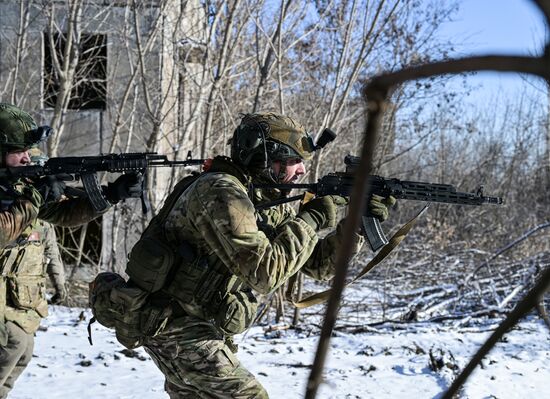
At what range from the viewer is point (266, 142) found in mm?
3123

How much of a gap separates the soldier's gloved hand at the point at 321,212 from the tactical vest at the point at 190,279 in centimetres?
40

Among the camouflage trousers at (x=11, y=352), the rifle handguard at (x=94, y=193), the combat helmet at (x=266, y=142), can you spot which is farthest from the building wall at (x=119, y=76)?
the combat helmet at (x=266, y=142)

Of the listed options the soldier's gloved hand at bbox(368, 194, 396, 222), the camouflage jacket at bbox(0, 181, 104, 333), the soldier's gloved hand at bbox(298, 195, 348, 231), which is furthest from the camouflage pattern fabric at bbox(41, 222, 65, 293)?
the soldier's gloved hand at bbox(368, 194, 396, 222)

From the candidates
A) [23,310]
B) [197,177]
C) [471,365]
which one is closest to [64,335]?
[23,310]

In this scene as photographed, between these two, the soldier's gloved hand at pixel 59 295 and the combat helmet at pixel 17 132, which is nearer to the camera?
the combat helmet at pixel 17 132

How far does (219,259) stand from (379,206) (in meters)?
0.86

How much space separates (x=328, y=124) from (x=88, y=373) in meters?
3.25

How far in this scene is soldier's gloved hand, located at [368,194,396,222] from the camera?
10.8ft

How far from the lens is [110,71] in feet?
33.1

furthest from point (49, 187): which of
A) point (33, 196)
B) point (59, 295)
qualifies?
point (59, 295)

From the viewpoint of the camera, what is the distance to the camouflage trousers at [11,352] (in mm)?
3686

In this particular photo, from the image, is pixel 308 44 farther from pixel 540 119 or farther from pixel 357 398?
pixel 540 119

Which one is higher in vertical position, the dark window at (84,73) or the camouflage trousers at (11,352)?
the dark window at (84,73)

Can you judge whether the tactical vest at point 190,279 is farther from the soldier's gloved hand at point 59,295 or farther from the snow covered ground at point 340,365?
the soldier's gloved hand at point 59,295
